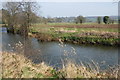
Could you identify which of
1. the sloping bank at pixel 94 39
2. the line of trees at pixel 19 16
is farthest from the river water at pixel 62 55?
the line of trees at pixel 19 16

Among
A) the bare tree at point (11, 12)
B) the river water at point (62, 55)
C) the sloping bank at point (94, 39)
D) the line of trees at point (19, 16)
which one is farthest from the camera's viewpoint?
the bare tree at point (11, 12)

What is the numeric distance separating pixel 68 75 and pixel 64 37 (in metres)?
19.0

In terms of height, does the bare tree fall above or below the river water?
above

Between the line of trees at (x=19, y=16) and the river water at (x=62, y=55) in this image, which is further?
the line of trees at (x=19, y=16)

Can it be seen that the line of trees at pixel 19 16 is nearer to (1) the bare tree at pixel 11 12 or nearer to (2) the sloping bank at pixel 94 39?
(1) the bare tree at pixel 11 12

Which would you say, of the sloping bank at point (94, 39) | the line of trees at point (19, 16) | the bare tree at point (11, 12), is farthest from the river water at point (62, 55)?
the bare tree at point (11, 12)

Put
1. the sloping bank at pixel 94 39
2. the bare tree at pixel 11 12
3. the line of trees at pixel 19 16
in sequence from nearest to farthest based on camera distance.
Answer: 1. the sloping bank at pixel 94 39
2. the line of trees at pixel 19 16
3. the bare tree at pixel 11 12

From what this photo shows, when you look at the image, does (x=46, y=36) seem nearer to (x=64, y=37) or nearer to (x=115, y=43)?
(x=64, y=37)

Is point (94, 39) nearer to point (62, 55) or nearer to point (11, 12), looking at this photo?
point (62, 55)

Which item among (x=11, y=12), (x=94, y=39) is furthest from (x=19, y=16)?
(x=94, y=39)

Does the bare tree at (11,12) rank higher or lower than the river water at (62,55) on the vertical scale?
higher

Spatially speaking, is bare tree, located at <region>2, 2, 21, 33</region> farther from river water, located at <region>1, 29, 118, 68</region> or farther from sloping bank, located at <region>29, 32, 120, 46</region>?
river water, located at <region>1, 29, 118, 68</region>

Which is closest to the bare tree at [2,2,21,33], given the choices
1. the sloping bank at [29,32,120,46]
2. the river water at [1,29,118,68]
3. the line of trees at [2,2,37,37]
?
the line of trees at [2,2,37,37]

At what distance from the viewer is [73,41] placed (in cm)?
2214
